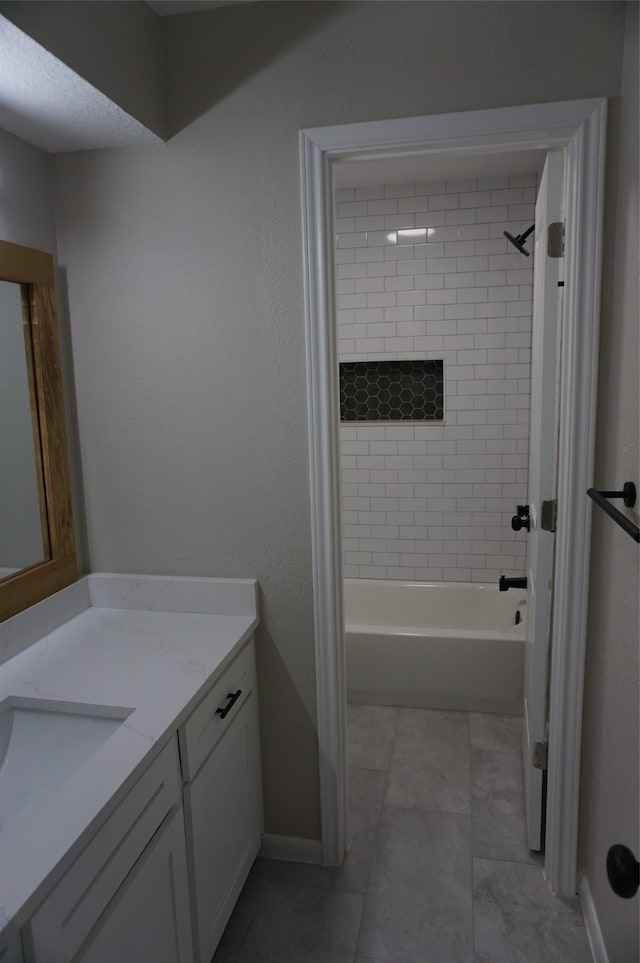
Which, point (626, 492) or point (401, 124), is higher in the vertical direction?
point (401, 124)

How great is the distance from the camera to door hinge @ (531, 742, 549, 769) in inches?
80.4

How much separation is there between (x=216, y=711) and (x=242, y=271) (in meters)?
1.21

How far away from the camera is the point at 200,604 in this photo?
2012 mm

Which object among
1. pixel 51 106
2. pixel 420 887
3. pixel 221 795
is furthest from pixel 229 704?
pixel 51 106

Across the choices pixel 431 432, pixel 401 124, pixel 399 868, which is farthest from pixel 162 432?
pixel 431 432

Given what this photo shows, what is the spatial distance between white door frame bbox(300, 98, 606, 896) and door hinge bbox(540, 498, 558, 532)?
0.38 ft

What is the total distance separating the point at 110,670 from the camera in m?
1.65

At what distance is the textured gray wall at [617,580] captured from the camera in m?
1.41

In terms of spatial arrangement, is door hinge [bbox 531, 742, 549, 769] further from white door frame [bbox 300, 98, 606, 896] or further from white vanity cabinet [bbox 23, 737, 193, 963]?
white vanity cabinet [bbox 23, 737, 193, 963]

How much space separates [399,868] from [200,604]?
42.2 inches

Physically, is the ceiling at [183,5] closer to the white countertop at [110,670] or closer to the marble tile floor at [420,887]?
the white countertop at [110,670]

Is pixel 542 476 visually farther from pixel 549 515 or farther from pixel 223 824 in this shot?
pixel 223 824

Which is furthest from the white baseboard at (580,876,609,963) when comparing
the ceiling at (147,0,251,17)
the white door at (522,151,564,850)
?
the ceiling at (147,0,251,17)

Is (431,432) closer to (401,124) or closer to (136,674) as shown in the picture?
(401,124)
